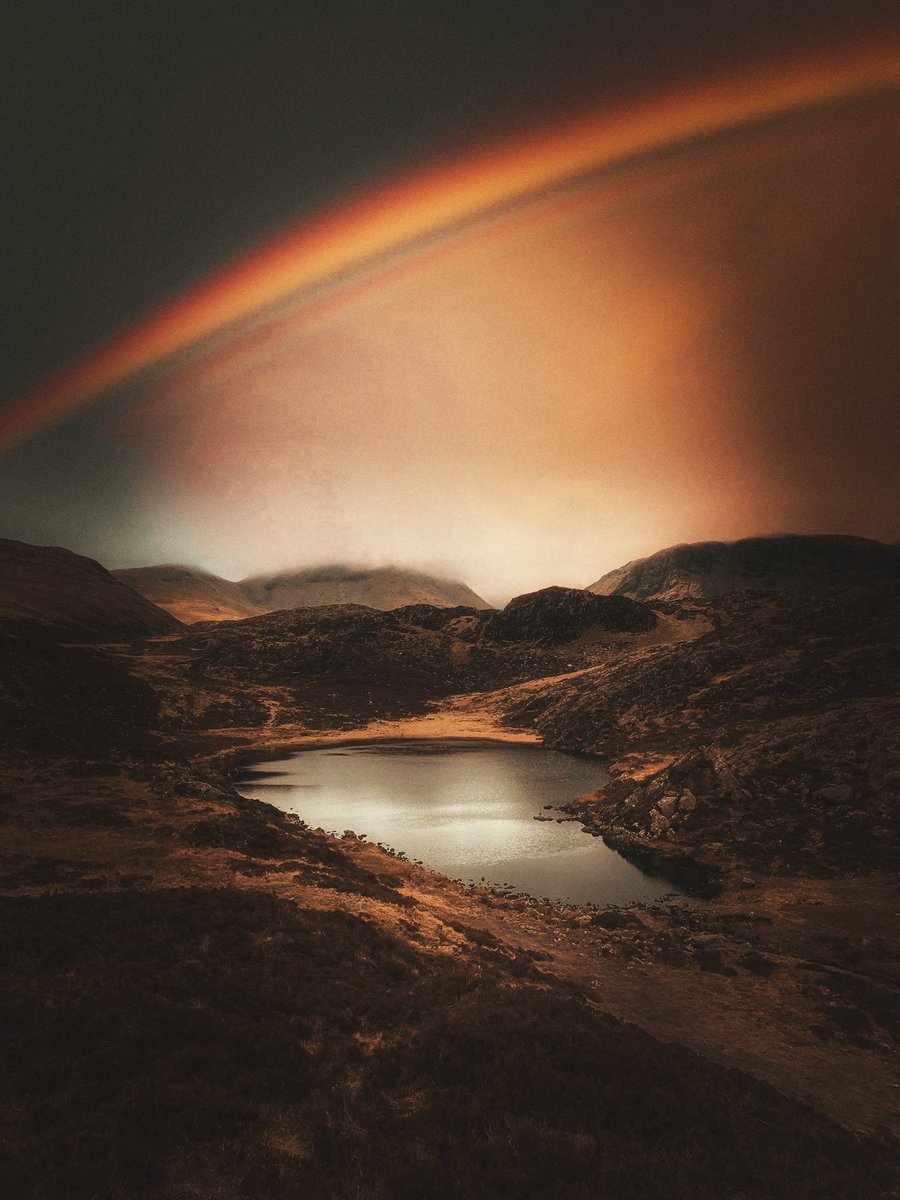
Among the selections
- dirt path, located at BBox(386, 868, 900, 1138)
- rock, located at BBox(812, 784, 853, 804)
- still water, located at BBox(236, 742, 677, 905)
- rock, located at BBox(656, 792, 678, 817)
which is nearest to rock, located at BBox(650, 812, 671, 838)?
rock, located at BBox(656, 792, 678, 817)

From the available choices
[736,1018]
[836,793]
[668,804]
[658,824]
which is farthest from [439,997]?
[836,793]

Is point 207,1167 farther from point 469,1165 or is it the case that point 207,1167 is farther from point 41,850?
point 41,850

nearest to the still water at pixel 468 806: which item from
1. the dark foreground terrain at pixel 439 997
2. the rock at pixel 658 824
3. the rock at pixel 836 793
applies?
the dark foreground terrain at pixel 439 997

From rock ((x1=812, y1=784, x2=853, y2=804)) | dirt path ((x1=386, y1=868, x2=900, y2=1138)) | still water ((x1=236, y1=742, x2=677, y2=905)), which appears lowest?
still water ((x1=236, y1=742, x2=677, y2=905))

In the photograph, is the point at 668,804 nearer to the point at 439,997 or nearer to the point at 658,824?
the point at 658,824

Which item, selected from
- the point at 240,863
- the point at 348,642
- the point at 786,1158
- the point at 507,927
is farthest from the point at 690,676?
the point at 348,642

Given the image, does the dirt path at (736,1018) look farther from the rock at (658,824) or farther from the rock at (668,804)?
the rock at (668,804)

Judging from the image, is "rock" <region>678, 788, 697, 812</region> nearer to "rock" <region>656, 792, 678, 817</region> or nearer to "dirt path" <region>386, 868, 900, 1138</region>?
"rock" <region>656, 792, 678, 817</region>
